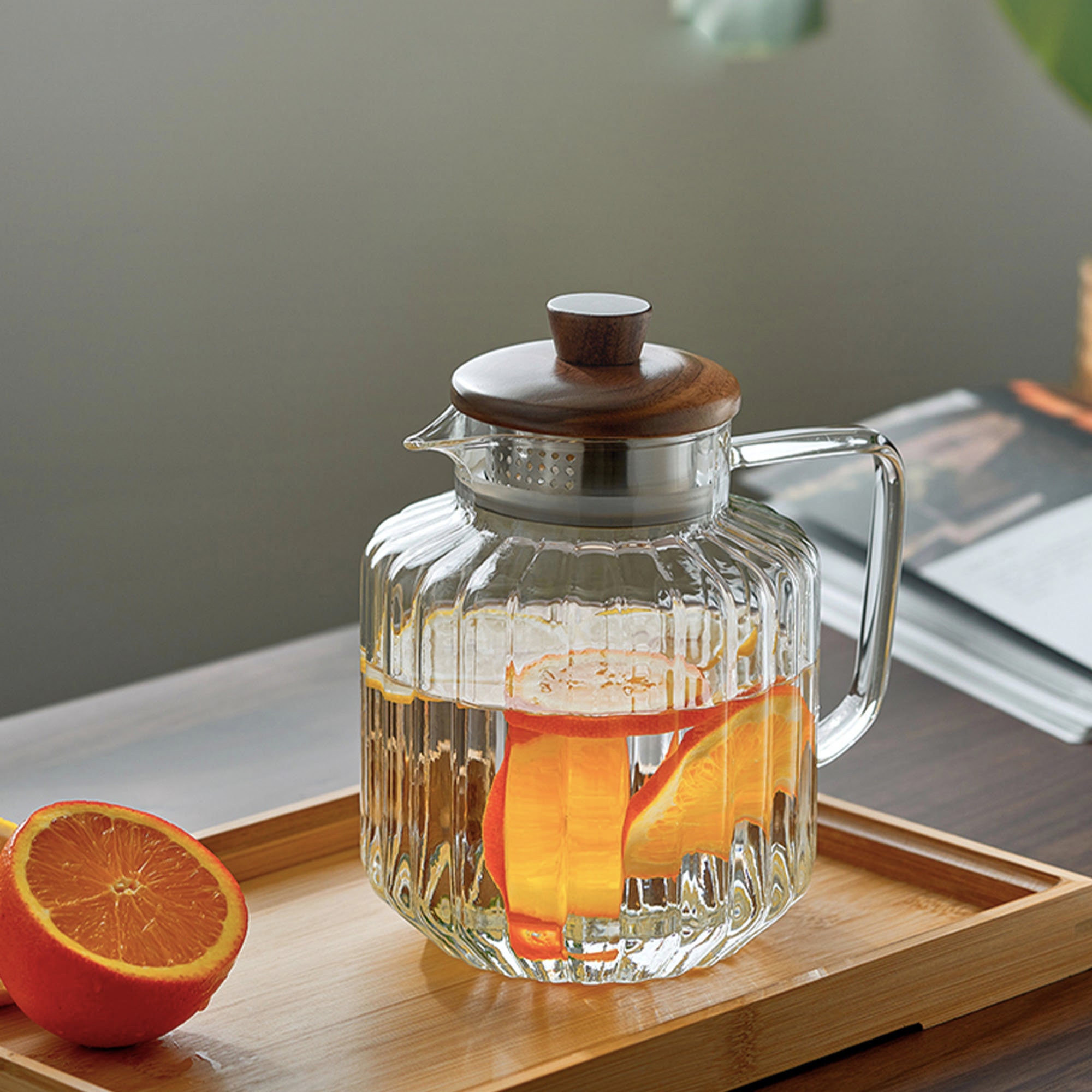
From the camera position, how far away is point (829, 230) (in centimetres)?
180

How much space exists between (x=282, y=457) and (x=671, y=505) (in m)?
1.01

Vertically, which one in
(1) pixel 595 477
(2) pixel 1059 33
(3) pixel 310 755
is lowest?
(3) pixel 310 755

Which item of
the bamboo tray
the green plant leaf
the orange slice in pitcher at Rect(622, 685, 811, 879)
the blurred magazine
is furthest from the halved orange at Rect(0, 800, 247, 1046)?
the green plant leaf

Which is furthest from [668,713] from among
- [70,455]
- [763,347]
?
[763,347]

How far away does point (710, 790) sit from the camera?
59 cm

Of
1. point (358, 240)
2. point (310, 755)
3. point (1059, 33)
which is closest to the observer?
point (310, 755)

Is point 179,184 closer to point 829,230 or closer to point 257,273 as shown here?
point 257,273

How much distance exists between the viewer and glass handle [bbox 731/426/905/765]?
0.63m

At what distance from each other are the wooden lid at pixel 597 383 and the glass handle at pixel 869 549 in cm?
6

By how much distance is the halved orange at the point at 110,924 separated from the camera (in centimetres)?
54

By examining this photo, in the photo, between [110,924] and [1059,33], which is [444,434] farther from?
[1059,33]

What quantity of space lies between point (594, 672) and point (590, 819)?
0.19 ft

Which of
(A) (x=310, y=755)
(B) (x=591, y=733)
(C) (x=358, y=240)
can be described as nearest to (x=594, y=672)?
(B) (x=591, y=733)

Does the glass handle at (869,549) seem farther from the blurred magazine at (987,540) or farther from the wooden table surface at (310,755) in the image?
the blurred magazine at (987,540)
